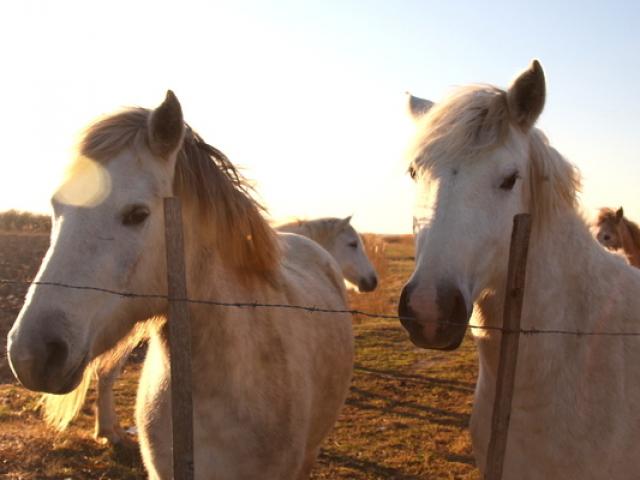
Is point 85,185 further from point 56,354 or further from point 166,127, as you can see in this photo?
point 56,354

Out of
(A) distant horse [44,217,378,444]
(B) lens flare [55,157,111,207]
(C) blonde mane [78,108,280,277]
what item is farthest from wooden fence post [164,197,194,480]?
(A) distant horse [44,217,378,444]

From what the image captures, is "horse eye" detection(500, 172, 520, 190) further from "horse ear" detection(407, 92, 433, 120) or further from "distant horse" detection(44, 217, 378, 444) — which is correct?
"distant horse" detection(44, 217, 378, 444)

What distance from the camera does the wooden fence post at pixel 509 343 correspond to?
7.08 feet

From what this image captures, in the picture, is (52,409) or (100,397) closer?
(52,409)

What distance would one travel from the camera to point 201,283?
271 cm

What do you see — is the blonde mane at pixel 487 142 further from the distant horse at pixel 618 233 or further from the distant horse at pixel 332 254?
the distant horse at pixel 618 233

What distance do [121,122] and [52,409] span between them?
5.72 feet

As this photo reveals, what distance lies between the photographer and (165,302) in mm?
2529

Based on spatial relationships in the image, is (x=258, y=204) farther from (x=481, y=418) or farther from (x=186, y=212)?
(x=481, y=418)

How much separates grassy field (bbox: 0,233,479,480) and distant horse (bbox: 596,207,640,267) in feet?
9.08

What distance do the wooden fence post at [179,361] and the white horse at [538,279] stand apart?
91 cm

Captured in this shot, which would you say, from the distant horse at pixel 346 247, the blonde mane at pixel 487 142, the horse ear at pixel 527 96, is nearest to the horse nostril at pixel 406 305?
the blonde mane at pixel 487 142

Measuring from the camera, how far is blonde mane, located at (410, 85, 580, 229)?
2359 mm

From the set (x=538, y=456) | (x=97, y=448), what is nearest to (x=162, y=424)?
(x=538, y=456)
